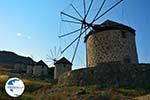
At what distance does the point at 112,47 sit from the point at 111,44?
471 mm

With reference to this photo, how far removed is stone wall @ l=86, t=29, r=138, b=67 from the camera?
115 feet

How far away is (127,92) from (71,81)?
353 inches

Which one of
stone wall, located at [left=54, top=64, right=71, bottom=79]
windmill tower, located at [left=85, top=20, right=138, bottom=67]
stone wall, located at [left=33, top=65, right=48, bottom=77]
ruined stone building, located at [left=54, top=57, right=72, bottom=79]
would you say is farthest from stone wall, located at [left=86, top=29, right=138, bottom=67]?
stone wall, located at [left=33, top=65, right=48, bottom=77]

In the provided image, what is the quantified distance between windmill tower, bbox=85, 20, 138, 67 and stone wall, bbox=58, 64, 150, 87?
556cm

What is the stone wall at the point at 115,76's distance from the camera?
2809cm

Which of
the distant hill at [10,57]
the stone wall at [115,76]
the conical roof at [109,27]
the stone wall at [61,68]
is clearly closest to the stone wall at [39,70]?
the stone wall at [61,68]

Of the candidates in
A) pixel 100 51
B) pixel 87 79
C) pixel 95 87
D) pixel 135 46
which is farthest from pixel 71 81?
pixel 135 46

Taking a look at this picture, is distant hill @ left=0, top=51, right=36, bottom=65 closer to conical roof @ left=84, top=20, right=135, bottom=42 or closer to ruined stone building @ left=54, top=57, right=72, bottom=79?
ruined stone building @ left=54, top=57, right=72, bottom=79

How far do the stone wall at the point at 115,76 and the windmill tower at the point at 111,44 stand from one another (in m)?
5.56

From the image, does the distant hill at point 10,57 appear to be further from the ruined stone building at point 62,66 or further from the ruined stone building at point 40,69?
the ruined stone building at point 62,66

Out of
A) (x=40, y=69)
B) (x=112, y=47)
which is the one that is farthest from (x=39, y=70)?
(x=112, y=47)

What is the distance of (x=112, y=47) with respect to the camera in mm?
35406

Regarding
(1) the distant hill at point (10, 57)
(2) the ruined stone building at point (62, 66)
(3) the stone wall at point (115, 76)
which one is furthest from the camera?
(1) the distant hill at point (10, 57)

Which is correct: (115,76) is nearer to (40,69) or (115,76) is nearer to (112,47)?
(112,47)
